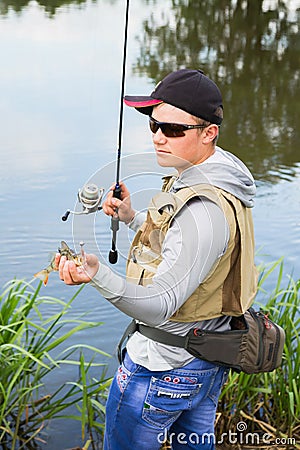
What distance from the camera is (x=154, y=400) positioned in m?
2.03

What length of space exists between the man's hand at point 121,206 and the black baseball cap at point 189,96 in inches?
9.2

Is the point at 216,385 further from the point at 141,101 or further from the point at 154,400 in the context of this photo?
the point at 141,101

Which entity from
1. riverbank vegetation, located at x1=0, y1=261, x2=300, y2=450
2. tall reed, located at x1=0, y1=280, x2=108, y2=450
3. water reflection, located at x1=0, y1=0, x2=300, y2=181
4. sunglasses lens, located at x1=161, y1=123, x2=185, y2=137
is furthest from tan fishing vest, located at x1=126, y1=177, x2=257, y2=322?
water reflection, located at x1=0, y1=0, x2=300, y2=181

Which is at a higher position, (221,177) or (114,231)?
(221,177)

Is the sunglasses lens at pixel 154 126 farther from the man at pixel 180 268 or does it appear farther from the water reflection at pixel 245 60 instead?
the water reflection at pixel 245 60

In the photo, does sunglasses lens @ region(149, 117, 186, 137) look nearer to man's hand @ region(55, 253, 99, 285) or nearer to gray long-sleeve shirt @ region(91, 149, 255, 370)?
gray long-sleeve shirt @ region(91, 149, 255, 370)

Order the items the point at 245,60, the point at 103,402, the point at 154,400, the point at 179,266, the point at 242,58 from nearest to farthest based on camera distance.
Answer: the point at 179,266
the point at 154,400
the point at 103,402
the point at 245,60
the point at 242,58

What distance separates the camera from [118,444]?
211 cm

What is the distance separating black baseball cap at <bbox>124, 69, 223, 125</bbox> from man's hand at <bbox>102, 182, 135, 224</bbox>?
23cm

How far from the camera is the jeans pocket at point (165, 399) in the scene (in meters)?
2.03

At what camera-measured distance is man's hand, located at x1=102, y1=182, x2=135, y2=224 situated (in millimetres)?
2049

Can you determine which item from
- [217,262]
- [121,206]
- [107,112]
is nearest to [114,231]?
[121,206]

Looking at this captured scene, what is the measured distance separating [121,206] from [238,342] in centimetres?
46

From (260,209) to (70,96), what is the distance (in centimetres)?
340
